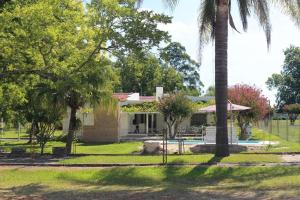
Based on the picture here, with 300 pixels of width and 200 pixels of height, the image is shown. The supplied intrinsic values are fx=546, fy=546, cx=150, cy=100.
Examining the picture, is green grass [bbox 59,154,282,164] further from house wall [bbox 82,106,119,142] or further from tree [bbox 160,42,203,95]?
tree [bbox 160,42,203,95]

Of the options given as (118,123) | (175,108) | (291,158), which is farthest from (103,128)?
(291,158)

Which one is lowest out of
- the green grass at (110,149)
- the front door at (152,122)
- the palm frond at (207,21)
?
the green grass at (110,149)

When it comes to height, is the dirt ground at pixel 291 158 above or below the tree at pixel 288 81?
below

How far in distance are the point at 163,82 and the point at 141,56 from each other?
70.4 meters

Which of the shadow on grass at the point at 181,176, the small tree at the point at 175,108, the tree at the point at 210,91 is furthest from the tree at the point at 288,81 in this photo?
the shadow on grass at the point at 181,176

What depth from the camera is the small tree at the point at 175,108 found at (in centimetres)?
4197

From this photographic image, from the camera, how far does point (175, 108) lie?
41906mm

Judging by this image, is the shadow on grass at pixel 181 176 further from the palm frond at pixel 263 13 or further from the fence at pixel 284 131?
the fence at pixel 284 131

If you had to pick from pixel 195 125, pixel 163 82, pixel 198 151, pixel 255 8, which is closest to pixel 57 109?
pixel 198 151

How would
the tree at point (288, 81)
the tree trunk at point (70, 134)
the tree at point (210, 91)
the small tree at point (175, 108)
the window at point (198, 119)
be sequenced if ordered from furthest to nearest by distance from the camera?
the tree at point (288, 81), the tree at point (210, 91), the window at point (198, 119), the small tree at point (175, 108), the tree trunk at point (70, 134)

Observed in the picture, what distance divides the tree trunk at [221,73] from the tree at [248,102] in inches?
708

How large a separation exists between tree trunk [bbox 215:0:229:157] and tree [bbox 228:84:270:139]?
A: 18.0 metres

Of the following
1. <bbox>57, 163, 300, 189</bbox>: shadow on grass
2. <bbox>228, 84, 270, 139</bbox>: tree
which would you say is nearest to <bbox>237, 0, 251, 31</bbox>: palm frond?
<bbox>57, 163, 300, 189</bbox>: shadow on grass

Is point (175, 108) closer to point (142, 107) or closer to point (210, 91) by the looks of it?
point (142, 107)
